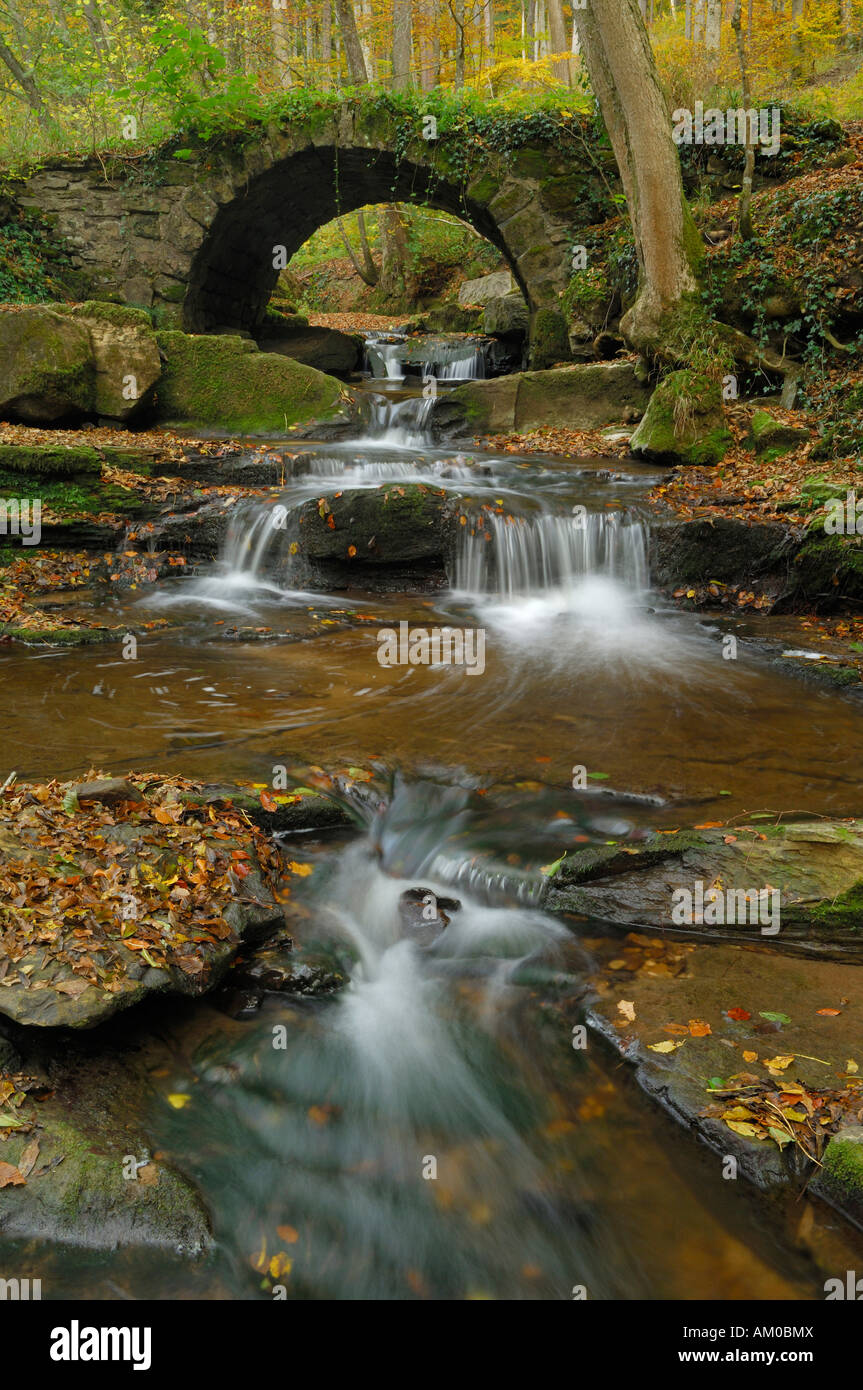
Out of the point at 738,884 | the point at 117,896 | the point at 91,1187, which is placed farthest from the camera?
the point at 738,884

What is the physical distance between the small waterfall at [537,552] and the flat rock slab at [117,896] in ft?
18.8

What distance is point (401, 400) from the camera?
1434 cm

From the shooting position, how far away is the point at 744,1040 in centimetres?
315

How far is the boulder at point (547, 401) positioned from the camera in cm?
1305

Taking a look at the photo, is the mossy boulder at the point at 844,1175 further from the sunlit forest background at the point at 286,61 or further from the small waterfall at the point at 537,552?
the sunlit forest background at the point at 286,61

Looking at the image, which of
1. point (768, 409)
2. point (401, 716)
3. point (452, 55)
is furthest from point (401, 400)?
point (452, 55)

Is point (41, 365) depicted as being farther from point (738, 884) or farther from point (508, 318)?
point (738, 884)

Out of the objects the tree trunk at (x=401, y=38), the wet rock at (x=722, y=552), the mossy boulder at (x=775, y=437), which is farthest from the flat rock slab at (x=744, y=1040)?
the tree trunk at (x=401, y=38)

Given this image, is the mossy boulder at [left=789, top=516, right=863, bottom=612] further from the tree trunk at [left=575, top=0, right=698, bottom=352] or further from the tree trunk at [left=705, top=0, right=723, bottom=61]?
the tree trunk at [left=705, top=0, right=723, bottom=61]

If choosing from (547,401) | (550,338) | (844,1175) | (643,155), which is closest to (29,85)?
(550,338)

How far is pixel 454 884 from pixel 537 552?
5.79 meters

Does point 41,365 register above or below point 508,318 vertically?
below

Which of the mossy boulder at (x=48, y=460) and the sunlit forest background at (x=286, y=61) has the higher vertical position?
the sunlit forest background at (x=286, y=61)

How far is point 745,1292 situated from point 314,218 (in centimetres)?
1948
